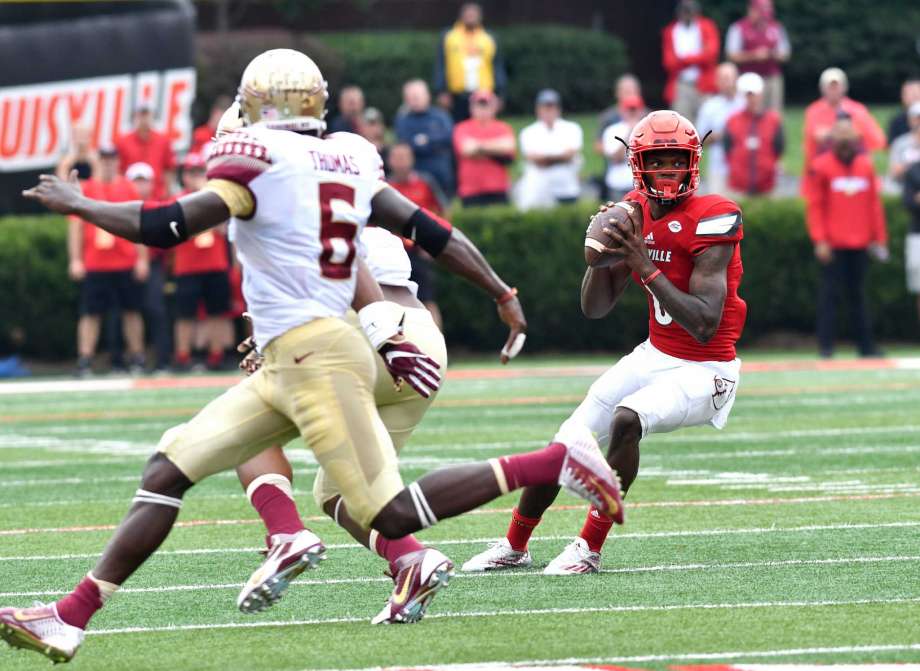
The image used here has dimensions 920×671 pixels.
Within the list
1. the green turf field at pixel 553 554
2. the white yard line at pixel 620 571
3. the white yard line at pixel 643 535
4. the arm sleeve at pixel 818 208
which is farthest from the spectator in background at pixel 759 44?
the white yard line at pixel 620 571

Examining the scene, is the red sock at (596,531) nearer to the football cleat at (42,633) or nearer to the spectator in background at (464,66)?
the football cleat at (42,633)

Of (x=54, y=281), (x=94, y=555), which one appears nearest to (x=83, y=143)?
(x=54, y=281)

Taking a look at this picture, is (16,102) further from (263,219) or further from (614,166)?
(263,219)

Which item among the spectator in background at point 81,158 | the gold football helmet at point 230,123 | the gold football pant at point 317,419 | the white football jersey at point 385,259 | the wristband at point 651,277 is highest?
the gold football helmet at point 230,123

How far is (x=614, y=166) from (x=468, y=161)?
146 centimetres

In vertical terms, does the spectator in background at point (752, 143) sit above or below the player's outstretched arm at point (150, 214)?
below

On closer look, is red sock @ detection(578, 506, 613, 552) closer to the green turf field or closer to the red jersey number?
the green turf field

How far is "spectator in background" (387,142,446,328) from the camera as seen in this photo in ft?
51.7

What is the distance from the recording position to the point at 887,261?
18047 millimetres

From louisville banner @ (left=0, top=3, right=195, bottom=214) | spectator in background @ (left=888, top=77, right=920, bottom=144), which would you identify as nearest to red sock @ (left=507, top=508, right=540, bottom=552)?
louisville banner @ (left=0, top=3, right=195, bottom=214)

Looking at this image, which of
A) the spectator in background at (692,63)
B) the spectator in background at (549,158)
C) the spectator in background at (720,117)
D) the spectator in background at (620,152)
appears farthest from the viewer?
the spectator in background at (692,63)

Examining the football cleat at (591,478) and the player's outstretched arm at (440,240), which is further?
the player's outstretched arm at (440,240)

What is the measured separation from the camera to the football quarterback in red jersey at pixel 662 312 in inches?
262

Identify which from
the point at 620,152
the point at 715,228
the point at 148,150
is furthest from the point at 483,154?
the point at 715,228
